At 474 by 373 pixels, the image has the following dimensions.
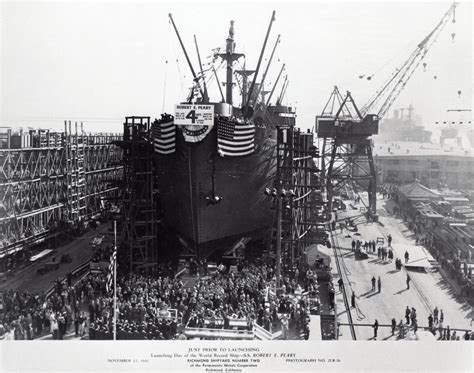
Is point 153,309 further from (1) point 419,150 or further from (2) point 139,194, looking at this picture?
(1) point 419,150

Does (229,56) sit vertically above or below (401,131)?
above

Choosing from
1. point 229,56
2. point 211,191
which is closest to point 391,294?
point 211,191

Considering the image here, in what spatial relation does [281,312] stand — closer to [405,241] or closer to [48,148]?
[405,241]

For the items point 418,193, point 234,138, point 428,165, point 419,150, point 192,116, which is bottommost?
point 418,193

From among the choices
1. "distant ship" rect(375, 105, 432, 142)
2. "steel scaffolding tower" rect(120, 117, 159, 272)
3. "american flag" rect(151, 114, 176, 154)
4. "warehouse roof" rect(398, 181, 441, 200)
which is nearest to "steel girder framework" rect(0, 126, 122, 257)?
"steel scaffolding tower" rect(120, 117, 159, 272)

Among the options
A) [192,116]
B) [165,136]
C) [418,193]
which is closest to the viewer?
[192,116]

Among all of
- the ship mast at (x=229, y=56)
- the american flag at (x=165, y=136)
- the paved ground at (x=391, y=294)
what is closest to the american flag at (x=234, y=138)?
the american flag at (x=165, y=136)

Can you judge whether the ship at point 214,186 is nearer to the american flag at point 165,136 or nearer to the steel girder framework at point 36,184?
the american flag at point 165,136
